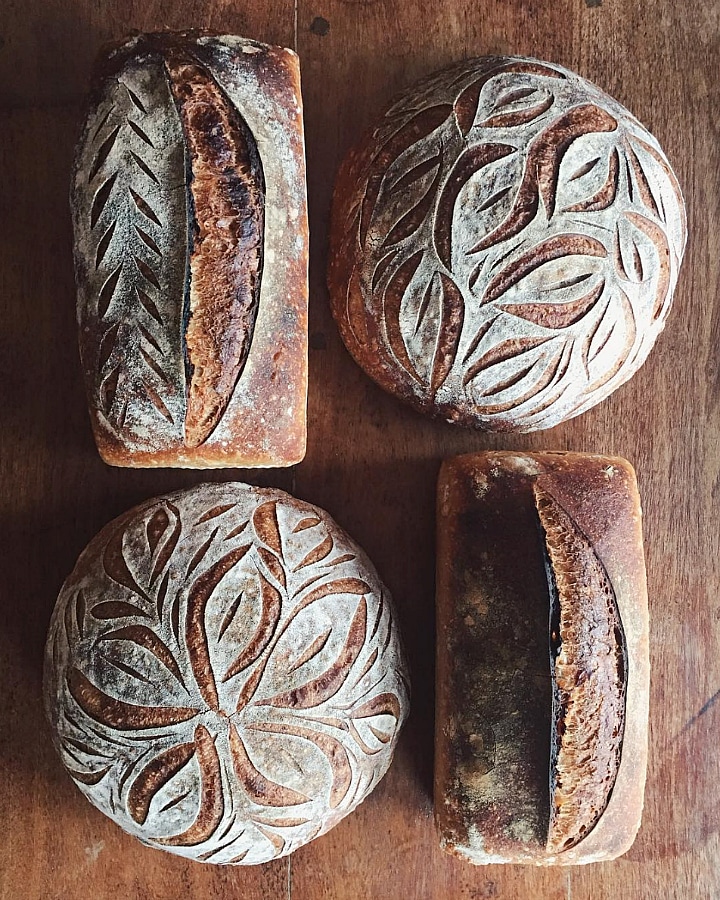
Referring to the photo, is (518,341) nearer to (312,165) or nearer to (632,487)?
(632,487)

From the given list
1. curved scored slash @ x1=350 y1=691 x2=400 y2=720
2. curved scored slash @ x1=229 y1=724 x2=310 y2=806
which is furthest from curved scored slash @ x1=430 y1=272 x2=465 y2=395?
curved scored slash @ x1=229 y1=724 x2=310 y2=806

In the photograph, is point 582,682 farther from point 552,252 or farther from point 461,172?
point 461,172

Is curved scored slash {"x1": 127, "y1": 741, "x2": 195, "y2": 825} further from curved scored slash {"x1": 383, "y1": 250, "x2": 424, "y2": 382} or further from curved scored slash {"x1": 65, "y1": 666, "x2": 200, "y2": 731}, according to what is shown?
curved scored slash {"x1": 383, "y1": 250, "x2": 424, "y2": 382}

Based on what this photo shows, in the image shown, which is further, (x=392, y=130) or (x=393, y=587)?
(x=393, y=587)

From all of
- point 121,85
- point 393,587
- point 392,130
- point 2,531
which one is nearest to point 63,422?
point 2,531

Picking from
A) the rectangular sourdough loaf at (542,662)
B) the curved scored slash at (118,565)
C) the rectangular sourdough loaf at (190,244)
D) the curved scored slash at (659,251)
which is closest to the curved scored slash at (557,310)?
the curved scored slash at (659,251)

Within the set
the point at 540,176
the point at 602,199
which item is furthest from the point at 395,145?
the point at 602,199

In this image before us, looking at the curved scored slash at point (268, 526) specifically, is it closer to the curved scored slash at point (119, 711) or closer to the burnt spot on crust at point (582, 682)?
the curved scored slash at point (119, 711)
